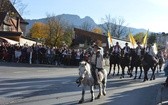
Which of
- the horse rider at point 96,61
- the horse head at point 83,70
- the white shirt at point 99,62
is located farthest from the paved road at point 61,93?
the white shirt at point 99,62

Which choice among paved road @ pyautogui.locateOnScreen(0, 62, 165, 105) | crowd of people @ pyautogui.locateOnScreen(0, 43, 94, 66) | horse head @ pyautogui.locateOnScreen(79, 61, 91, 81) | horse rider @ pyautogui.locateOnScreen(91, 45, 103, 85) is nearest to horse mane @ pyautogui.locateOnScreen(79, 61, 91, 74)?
horse head @ pyautogui.locateOnScreen(79, 61, 91, 81)

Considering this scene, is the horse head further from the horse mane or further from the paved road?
the paved road

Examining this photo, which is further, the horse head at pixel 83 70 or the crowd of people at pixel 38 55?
the crowd of people at pixel 38 55

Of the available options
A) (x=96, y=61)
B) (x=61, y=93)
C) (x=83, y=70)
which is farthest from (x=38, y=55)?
(x=83, y=70)

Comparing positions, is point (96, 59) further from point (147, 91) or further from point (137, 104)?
point (147, 91)

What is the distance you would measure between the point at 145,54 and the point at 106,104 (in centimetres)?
1089

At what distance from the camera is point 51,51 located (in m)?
40.3

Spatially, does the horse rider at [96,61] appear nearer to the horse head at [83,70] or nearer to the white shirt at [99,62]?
the white shirt at [99,62]

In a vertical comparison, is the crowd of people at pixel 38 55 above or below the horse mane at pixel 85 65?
above

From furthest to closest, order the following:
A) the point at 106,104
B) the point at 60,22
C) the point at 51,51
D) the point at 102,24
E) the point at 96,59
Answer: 1. the point at 102,24
2. the point at 60,22
3. the point at 51,51
4. the point at 96,59
5. the point at 106,104

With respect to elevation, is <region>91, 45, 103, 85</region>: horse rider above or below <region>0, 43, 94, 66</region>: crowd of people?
below

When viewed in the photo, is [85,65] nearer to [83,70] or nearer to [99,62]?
[83,70]

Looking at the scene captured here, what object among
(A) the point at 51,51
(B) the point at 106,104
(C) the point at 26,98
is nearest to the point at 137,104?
(B) the point at 106,104

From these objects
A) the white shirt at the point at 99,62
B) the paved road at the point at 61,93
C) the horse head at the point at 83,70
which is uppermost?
the white shirt at the point at 99,62
